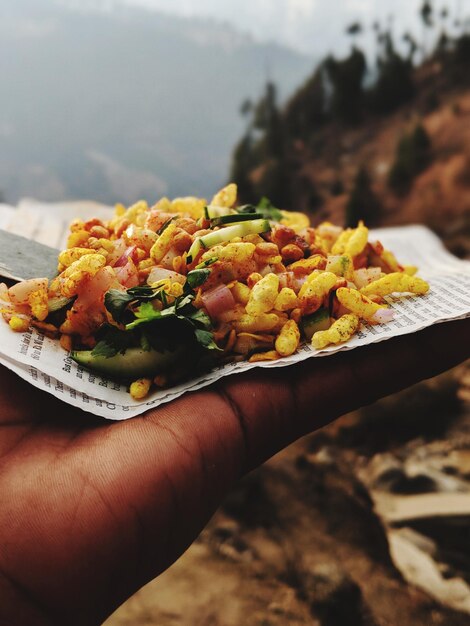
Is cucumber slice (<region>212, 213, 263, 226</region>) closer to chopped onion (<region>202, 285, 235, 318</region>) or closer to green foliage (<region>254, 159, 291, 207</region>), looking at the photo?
chopped onion (<region>202, 285, 235, 318</region>)

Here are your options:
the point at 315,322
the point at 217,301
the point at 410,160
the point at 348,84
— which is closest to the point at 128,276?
the point at 217,301

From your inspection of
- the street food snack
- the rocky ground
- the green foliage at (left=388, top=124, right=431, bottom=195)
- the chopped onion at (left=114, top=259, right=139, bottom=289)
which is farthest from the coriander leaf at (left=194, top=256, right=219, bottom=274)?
the green foliage at (left=388, top=124, right=431, bottom=195)

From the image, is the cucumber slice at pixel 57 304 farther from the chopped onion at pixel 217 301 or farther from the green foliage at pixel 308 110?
the green foliage at pixel 308 110

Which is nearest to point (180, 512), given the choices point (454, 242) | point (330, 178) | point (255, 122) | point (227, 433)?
point (227, 433)

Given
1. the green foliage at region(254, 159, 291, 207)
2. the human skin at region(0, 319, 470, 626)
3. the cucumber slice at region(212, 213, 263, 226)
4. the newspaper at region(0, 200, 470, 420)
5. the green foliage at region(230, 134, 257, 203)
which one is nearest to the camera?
the human skin at region(0, 319, 470, 626)

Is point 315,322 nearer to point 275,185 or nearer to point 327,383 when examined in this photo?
point 327,383


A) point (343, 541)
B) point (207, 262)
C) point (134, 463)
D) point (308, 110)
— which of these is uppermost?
point (308, 110)

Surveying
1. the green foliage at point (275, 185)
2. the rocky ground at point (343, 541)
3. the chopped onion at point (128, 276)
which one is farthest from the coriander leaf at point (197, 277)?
the green foliage at point (275, 185)
